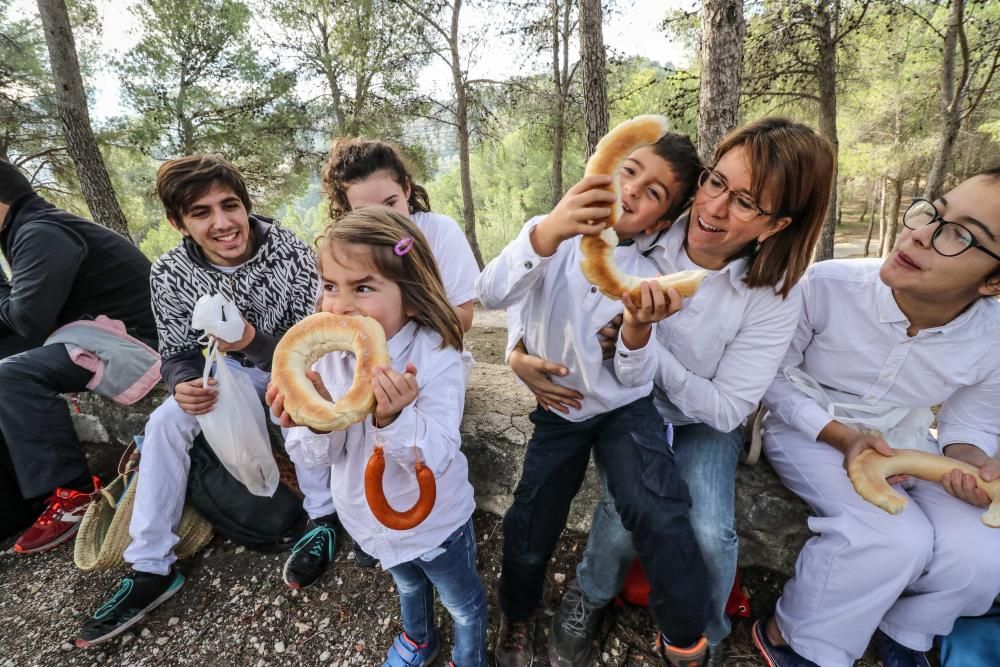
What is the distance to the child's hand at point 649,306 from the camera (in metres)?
1.39

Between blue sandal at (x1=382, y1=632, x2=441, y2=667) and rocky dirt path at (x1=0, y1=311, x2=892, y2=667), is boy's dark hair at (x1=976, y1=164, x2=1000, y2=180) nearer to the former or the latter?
rocky dirt path at (x1=0, y1=311, x2=892, y2=667)

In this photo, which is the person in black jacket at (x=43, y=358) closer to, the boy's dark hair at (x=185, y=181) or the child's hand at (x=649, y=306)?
the boy's dark hair at (x=185, y=181)

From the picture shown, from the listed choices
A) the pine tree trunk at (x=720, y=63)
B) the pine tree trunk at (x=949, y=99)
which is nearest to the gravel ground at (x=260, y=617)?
the pine tree trunk at (x=720, y=63)

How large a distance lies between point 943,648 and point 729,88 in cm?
429

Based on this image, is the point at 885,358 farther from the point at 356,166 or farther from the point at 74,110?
the point at 74,110

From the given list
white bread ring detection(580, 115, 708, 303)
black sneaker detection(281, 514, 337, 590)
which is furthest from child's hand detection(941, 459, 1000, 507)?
black sneaker detection(281, 514, 337, 590)

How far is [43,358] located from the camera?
2.69m

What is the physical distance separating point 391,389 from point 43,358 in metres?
2.85

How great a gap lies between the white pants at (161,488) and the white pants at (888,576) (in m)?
2.97

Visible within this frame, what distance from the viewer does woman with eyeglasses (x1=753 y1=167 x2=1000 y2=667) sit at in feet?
5.27

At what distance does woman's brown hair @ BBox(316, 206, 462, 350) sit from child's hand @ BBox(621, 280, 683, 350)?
669mm

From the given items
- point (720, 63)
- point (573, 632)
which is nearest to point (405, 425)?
point (573, 632)

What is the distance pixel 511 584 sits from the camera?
6.12 feet

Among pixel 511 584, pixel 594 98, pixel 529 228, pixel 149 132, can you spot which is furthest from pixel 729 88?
pixel 149 132
